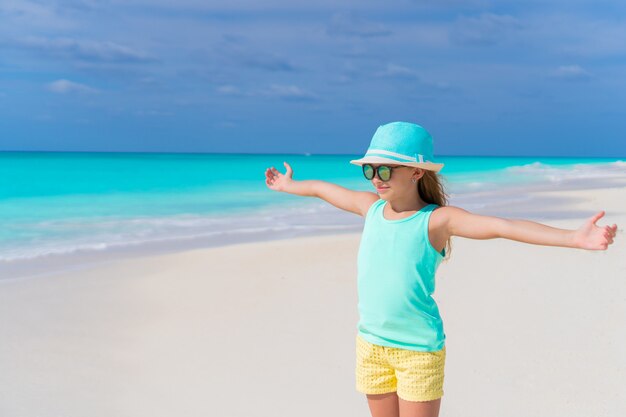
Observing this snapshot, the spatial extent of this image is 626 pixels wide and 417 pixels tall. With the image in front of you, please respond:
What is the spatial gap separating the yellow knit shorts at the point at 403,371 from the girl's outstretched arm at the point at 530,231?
1.63 ft

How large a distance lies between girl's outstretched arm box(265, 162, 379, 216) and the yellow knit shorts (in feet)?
1.99

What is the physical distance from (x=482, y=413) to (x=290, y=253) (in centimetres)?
602

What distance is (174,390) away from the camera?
16.9 feet

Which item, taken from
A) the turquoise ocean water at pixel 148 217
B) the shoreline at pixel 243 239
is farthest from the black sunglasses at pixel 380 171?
the turquoise ocean water at pixel 148 217

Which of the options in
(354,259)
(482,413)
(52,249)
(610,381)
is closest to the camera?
(482,413)

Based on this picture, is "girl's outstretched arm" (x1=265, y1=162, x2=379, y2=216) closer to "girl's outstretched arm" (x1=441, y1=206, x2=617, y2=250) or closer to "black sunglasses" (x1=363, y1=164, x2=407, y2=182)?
"black sunglasses" (x1=363, y1=164, x2=407, y2=182)

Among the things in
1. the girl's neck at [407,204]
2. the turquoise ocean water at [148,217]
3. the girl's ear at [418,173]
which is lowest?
the turquoise ocean water at [148,217]

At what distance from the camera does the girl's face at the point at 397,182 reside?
9.95 ft

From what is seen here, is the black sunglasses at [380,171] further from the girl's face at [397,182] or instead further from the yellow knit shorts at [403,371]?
the yellow knit shorts at [403,371]

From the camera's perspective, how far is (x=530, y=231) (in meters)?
2.79

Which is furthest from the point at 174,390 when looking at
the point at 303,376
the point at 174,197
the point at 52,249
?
the point at 174,197

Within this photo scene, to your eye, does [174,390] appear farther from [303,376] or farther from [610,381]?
[610,381]

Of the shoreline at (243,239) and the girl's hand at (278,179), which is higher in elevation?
the girl's hand at (278,179)

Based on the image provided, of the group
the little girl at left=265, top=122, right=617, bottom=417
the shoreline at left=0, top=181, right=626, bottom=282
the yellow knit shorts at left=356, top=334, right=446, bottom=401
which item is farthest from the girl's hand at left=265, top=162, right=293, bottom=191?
the shoreline at left=0, top=181, right=626, bottom=282
